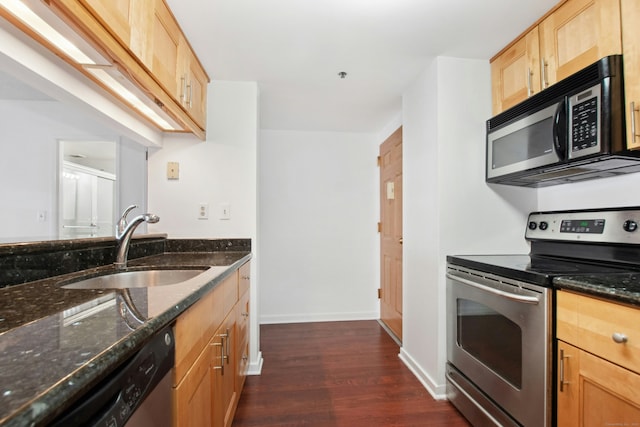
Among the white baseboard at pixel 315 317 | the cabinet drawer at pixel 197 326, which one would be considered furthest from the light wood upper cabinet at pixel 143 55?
the white baseboard at pixel 315 317

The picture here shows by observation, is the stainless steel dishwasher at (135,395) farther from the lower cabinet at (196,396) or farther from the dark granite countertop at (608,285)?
the dark granite countertop at (608,285)

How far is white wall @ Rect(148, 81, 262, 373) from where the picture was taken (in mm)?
2082

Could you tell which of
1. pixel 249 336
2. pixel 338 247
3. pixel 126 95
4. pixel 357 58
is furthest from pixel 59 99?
pixel 338 247

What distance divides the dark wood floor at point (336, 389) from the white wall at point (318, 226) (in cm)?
54

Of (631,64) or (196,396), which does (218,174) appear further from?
(631,64)

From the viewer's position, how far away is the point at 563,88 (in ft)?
4.52

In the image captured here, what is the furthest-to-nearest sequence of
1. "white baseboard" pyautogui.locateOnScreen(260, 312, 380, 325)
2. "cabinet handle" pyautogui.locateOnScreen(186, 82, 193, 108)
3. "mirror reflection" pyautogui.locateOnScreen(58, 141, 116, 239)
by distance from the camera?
"white baseboard" pyautogui.locateOnScreen(260, 312, 380, 325) → "cabinet handle" pyautogui.locateOnScreen(186, 82, 193, 108) → "mirror reflection" pyautogui.locateOnScreen(58, 141, 116, 239)

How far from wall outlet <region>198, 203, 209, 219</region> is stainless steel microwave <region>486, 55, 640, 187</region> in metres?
1.91

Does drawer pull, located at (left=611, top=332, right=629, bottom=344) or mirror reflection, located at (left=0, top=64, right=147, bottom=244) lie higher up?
mirror reflection, located at (left=0, top=64, right=147, bottom=244)

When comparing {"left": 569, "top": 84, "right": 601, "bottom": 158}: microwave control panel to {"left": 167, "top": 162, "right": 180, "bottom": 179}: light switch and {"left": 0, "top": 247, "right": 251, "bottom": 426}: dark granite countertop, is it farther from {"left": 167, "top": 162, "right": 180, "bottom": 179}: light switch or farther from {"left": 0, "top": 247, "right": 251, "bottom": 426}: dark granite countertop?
{"left": 167, "top": 162, "right": 180, "bottom": 179}: light switch

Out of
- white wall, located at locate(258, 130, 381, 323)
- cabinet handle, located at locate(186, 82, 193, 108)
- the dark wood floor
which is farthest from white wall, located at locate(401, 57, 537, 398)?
cabinet handle, located at locate(186, 82, 193, 108)

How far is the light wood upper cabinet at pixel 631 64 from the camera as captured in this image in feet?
3.68

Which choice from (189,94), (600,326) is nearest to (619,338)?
(600,326)

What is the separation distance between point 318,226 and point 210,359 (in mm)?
2216
